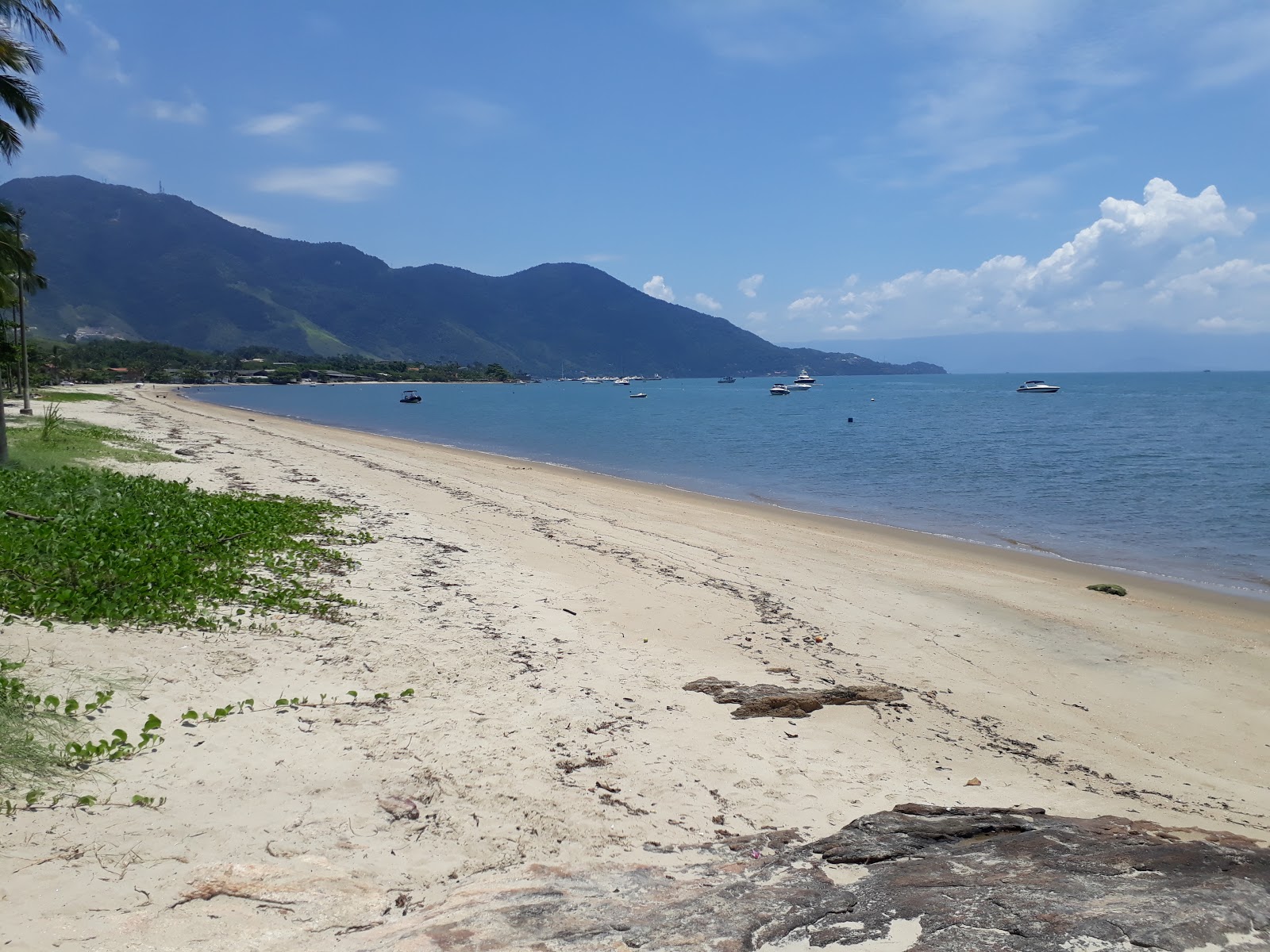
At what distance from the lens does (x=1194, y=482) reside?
27562mm

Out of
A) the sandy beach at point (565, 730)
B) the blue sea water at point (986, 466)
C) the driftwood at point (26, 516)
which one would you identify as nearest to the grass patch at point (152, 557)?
the driftwood at point (26, 516)

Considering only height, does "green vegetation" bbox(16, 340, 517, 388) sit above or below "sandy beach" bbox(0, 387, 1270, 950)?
above

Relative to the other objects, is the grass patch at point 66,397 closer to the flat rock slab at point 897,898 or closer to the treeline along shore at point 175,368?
the treeline along shore at point 175,368

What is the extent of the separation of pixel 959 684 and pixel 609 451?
112ft

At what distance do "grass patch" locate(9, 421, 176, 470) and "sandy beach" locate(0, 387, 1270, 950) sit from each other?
32.2ft

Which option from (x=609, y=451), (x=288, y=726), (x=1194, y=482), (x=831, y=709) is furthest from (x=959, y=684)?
(x=609, y=451)

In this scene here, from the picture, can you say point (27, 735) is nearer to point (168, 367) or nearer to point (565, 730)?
point (565, 730)

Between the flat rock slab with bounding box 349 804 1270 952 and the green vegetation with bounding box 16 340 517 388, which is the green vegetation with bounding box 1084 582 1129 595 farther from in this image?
the green vegetation with bounding box 16 340 517 388

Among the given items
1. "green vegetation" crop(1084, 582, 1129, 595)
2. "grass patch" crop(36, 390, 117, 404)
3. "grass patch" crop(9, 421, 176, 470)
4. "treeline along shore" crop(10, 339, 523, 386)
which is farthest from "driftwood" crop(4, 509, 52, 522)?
"treeline along shore" crop(10, 339, 523, 386)

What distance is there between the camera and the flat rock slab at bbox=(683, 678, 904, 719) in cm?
677

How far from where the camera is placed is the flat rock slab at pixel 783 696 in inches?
267

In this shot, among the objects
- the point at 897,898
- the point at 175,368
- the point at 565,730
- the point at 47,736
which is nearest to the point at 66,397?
the point at 47,736

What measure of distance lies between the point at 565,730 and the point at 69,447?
69.7ft

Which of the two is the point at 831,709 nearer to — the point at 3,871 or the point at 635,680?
the point at 635,680
